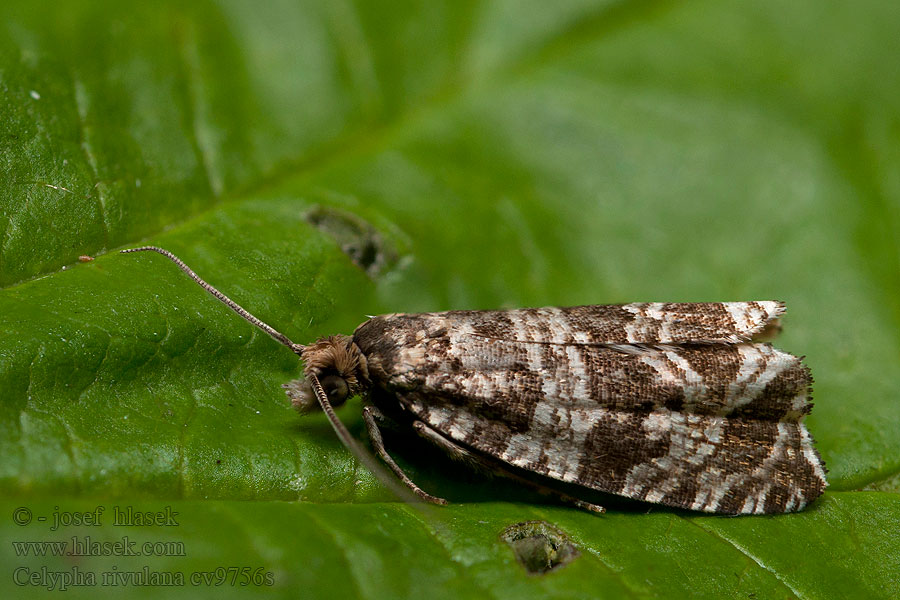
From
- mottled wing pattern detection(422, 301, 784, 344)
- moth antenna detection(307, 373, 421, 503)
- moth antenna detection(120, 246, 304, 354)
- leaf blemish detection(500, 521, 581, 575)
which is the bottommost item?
leaf blemish detection(500, 521, 581, 575)

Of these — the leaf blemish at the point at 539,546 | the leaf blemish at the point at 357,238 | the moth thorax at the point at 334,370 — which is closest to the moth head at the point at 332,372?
the moth thorax at the point at 334,370

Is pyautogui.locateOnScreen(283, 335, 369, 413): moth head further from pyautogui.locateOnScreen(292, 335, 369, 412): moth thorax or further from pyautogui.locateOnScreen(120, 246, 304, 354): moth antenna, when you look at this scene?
pyautogui.locateOnScreen(120, 246, 304, 354): moth antenna

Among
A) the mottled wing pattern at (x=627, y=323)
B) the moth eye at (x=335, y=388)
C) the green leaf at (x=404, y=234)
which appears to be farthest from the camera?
the mottled wing pattern at (x=627, y=323)

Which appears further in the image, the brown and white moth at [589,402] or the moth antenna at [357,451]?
the brown and white moth at [589,402]

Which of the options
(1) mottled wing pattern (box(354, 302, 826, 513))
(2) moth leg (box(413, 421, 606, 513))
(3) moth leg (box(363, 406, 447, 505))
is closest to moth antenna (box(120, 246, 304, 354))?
(1) mottled wing pattern (box(354, 302, 826, 513))

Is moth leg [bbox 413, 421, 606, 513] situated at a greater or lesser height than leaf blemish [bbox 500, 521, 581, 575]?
greater

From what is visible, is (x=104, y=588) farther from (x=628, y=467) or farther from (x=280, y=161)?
(x=280, y=161)

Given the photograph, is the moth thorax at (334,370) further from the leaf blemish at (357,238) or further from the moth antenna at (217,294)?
the leaf blemish at (357,238)

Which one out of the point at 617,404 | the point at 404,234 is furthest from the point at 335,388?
the point at 617,404
